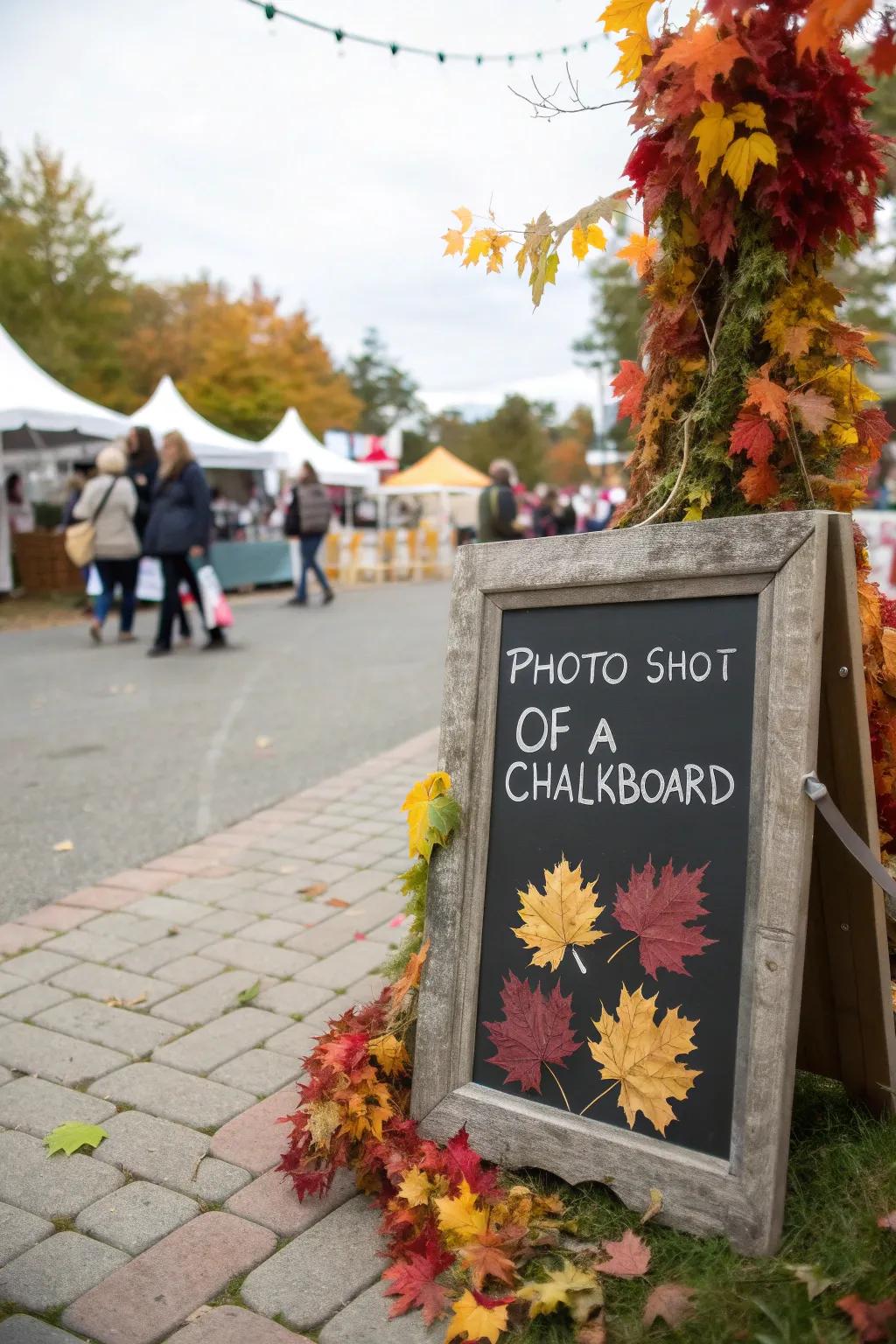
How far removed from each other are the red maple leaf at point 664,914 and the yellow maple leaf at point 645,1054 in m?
0.09

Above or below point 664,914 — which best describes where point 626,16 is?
above

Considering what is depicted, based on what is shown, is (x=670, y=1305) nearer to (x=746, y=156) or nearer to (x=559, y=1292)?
(x=559, y=1292)

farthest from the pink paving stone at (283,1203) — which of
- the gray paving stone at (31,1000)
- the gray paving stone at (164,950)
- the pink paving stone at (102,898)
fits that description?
the pink paving stone at (102,898)

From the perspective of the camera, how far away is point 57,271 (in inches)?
1238

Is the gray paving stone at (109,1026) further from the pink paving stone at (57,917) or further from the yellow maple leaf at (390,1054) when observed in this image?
the yellow maple leaf at (390,1054)

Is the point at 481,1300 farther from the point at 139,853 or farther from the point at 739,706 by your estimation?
the point at 139,853

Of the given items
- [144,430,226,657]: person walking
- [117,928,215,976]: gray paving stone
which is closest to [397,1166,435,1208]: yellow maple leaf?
[117,928,215,976]: gray paving stone

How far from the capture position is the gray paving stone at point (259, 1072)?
2.95 m

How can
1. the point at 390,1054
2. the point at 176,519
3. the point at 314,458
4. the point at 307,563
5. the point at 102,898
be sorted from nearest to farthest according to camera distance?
the point at 390,1054, the point at 102,898, the point at 176,519, the point at 307,563, the point at 314,458

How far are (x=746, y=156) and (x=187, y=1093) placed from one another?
8.29ft

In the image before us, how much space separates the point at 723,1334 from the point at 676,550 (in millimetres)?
1333

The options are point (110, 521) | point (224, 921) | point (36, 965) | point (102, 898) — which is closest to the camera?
point (36, 965)

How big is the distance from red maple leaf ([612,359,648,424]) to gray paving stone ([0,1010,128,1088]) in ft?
7.11

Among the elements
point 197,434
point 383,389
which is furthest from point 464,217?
point 383,389
